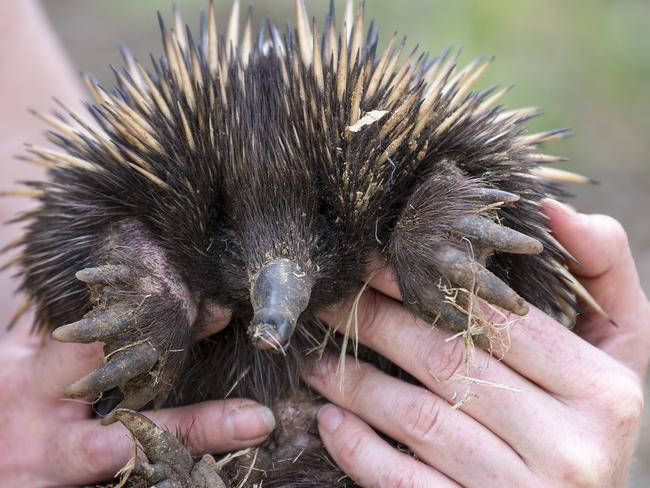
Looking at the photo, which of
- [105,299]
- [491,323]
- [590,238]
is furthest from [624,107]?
[105,299]

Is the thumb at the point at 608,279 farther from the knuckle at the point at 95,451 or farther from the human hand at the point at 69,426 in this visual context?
the knuckle at the point at 95,451

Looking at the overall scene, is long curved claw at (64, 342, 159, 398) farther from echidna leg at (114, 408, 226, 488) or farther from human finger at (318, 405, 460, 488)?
human finger at (318, 405, 460, 488)

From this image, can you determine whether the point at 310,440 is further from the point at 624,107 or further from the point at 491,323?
the point at 624,107

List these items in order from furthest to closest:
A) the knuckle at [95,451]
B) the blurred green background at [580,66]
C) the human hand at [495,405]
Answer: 1. the blurred green background at [580,66]
2. the knuckle at [95,451]
3. the human hand at [495,405]

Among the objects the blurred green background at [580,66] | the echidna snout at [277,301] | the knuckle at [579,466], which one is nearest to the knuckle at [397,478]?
the knuckle at [579,466]

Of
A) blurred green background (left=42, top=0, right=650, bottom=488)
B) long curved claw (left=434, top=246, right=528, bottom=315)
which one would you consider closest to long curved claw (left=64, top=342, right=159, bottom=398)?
long curved claw (left=434, top=246, right=528, bottom=315)

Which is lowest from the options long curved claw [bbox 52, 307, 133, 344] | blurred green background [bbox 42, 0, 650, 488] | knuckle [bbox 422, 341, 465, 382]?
blurred green background [bbox 42, 0, 650, 488]

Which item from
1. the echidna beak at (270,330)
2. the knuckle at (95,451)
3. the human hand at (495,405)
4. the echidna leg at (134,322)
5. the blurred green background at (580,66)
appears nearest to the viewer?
the echidna beak at (270,330)
